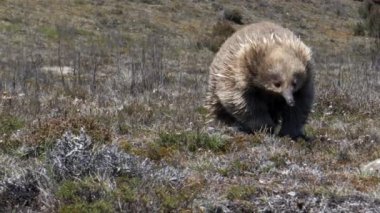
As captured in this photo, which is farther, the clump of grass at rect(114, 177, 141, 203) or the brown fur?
the brown fur

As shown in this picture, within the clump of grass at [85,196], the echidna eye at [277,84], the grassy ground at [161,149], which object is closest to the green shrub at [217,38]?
the grassy ground at [161,149]

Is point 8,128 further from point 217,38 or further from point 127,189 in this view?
point 217,38

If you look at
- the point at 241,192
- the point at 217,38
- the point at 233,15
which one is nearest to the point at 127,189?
the point at 241,192

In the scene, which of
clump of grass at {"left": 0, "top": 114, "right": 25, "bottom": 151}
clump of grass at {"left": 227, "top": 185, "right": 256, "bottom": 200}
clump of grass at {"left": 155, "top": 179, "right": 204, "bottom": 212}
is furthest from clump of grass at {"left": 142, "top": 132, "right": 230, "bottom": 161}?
clump of grass at {"left": 227, "top": 185, "right": 256, "bottom": 200}

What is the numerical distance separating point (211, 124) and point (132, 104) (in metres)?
1.21

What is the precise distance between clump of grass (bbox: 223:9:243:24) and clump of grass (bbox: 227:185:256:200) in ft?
87.9

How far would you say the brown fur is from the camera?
271 inches

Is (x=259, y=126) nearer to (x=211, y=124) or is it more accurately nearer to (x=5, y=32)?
(x=211, y=124)

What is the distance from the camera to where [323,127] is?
27.5 ft

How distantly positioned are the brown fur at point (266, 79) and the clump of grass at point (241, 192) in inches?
74.2

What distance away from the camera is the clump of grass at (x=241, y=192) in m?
4.87

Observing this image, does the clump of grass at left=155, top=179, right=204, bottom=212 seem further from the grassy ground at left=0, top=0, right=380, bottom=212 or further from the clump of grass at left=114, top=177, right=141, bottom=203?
the clump of grass at left=114, top=177, right=141, bottom=203

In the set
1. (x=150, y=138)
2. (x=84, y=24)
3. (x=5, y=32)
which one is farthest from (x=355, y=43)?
(x=150, y=138)

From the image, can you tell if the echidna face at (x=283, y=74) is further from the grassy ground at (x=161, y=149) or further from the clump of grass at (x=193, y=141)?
the clump of grass at (x=193, y=141)
